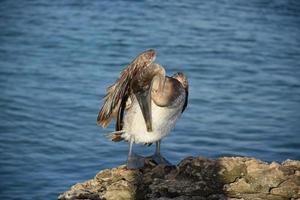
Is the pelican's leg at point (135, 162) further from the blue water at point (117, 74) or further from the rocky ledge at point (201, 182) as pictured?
the blue water at point (117, 74)

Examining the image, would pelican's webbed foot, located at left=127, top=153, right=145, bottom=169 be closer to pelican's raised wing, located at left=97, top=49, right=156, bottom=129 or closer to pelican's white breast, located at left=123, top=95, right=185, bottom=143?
pelican's white breast, located at left=123, top=95, right=185, bottom=143

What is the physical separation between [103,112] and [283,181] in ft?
6.61

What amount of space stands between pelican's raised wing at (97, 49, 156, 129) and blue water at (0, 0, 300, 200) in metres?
4.88

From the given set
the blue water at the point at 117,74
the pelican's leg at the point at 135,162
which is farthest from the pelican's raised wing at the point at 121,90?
the blue water at the point at 117,74

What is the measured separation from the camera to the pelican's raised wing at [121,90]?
303 inches

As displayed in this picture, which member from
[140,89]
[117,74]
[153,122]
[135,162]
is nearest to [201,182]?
[135,162]

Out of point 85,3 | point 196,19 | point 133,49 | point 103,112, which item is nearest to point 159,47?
point 133,49

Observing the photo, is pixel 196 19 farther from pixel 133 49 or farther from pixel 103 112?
pixel 103 112

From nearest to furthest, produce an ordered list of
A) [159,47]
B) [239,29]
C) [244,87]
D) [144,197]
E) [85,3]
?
1. [144,197]
2. [244,87]
3. [159,47]
4. [239,29]
5. [85,3]

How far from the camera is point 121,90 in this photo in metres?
7.77

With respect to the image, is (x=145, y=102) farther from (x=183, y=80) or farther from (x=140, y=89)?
(x=183, y=80)

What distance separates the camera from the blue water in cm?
1440

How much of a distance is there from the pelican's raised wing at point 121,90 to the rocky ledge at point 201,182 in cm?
76

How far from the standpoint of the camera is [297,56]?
20359 millimetres
